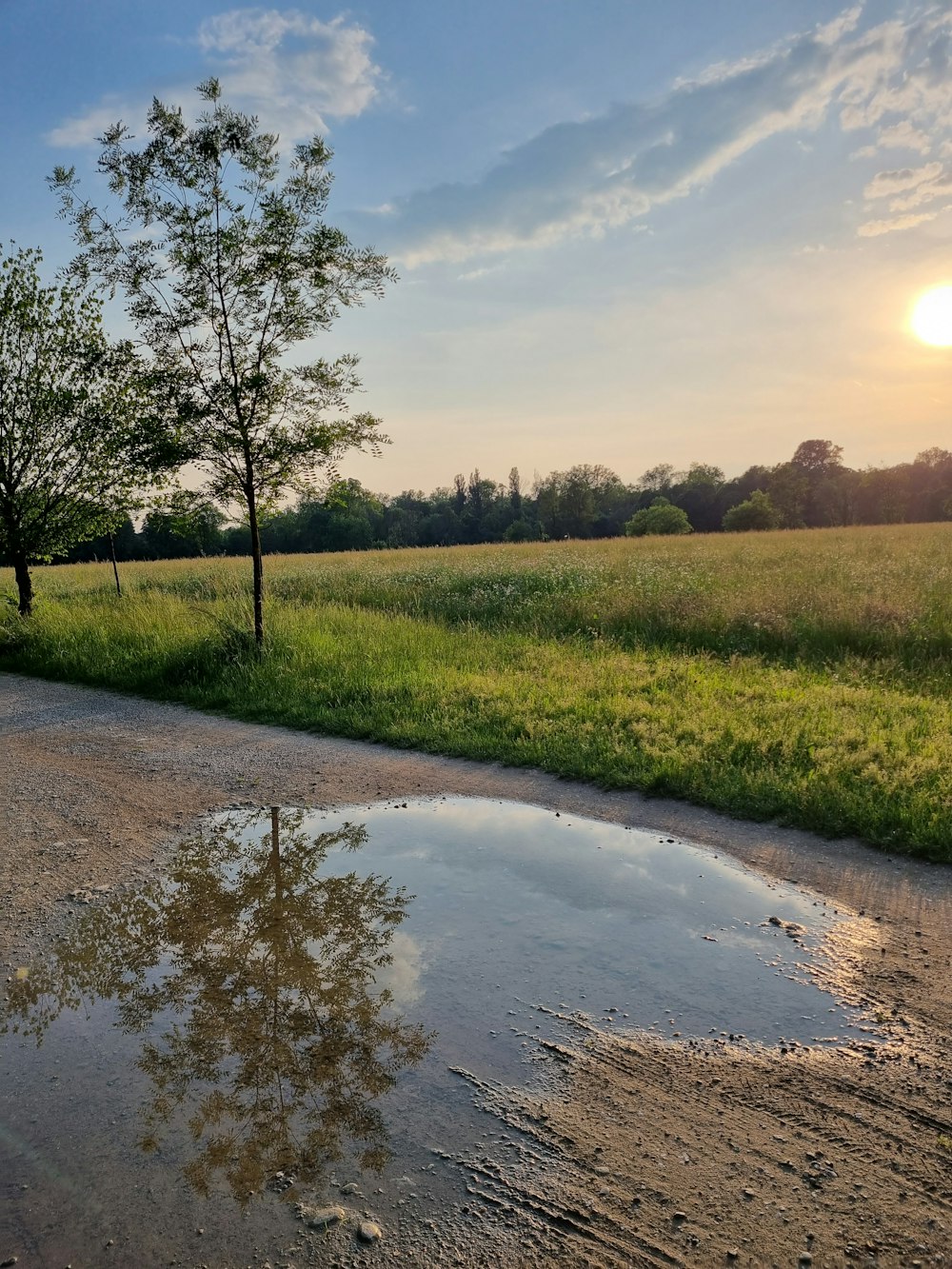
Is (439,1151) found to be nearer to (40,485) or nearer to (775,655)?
(775,655)

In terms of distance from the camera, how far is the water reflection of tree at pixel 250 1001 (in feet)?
9.80

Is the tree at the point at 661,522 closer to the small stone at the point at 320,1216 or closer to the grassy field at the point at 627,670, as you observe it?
the grassy field at the point at 627,670

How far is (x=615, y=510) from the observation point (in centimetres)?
9662

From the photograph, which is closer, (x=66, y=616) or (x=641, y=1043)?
(x=641, y=1043)

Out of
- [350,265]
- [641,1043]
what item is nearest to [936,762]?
[641,1043]

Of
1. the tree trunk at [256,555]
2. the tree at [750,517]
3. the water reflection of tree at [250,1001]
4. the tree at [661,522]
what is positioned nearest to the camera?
the water reflection of tree at [250,1001]

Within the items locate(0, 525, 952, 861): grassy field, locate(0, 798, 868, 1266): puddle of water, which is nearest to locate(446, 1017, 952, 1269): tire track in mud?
locate(0, 798, 868, 1266): puddle of water

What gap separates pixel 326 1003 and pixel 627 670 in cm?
724

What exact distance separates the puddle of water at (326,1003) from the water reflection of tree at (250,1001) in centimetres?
1

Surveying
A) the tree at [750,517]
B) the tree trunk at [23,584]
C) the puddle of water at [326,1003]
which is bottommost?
the puddle of water at [326,1003]

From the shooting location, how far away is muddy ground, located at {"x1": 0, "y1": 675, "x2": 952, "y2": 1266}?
2.53m

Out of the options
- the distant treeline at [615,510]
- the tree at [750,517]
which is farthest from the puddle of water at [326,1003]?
the tree at [750,517]

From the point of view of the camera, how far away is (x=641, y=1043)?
3.51 meters

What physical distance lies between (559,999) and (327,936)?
1.37 metres
